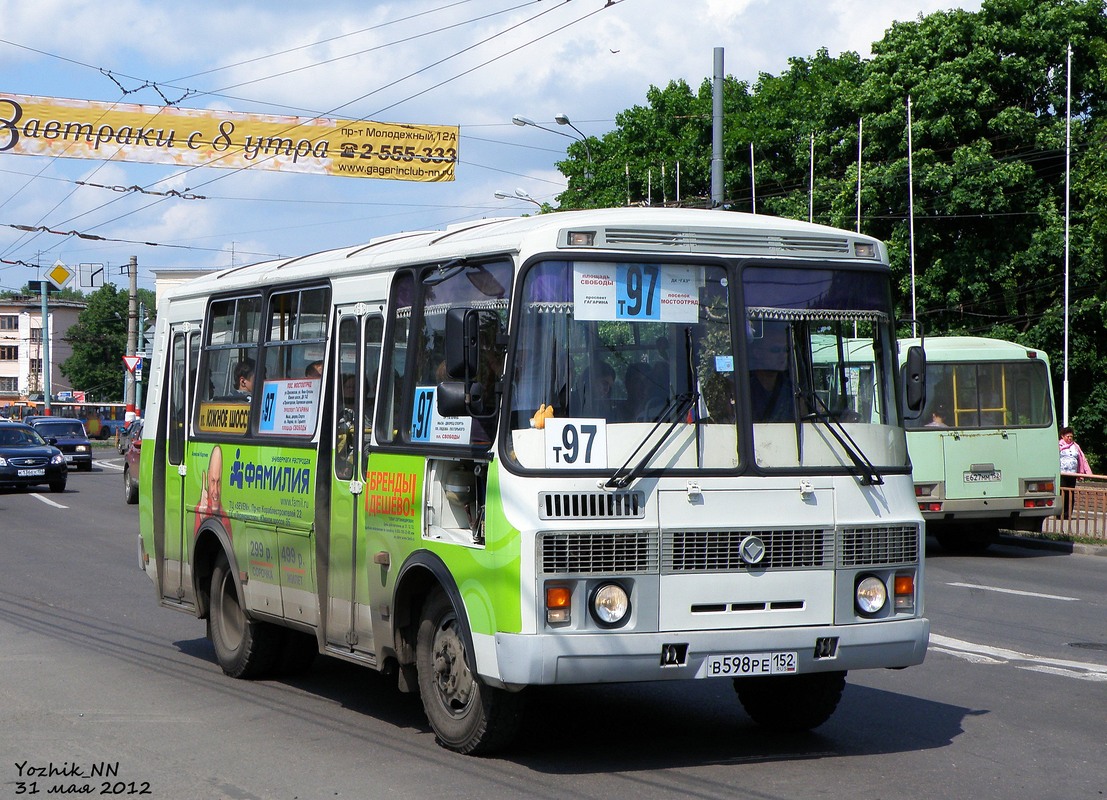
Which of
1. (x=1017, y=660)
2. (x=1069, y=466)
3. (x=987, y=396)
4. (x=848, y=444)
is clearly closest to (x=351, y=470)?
(x=848, y=444)

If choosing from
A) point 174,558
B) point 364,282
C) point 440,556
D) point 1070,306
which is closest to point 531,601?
point 440,556

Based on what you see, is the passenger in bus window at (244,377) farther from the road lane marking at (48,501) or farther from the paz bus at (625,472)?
the road lane marking at (48,501)

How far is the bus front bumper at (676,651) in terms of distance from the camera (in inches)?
273

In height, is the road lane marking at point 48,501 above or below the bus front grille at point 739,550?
below

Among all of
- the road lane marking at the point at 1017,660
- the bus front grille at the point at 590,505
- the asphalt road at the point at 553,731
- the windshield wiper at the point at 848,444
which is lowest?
the road lane marking at the point at 1017,660

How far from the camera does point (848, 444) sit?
766cm

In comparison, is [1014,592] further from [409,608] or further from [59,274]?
[59,274]

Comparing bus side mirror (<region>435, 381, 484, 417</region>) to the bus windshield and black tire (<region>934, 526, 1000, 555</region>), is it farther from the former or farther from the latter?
black tire (<region>934, 526, 1000, 555</region>)

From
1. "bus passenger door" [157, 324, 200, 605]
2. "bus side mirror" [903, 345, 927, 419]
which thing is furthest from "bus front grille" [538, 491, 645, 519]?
"bus passenger door" [157, 324, 200, 605]

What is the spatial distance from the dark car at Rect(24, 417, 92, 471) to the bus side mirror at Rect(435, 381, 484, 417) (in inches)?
1696

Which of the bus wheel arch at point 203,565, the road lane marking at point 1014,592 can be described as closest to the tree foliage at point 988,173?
the road lane marking at point 1014,592

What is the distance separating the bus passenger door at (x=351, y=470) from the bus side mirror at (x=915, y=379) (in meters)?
2.92

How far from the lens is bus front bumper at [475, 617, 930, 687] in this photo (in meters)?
6.94

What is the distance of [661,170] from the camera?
177 ft
